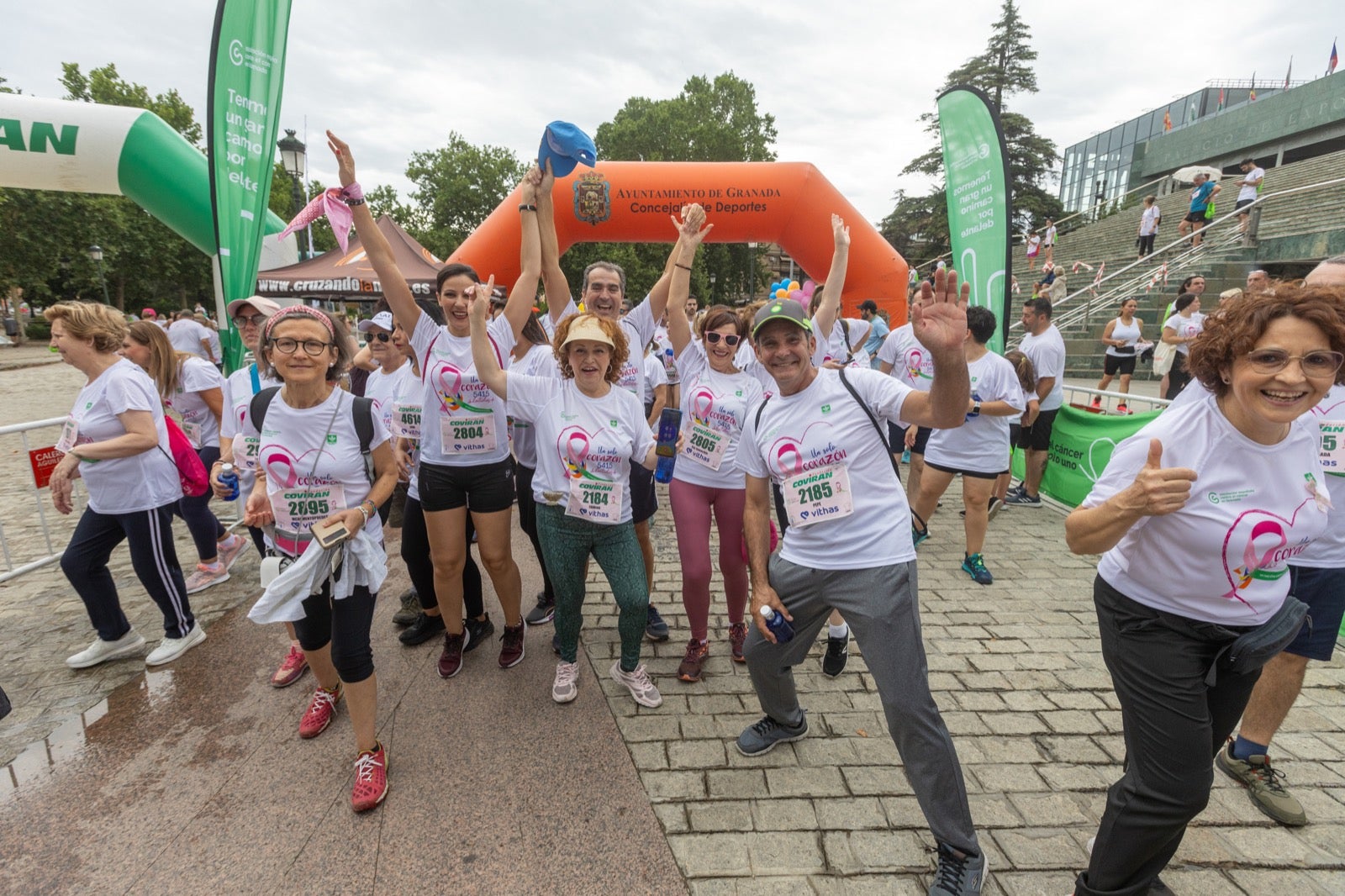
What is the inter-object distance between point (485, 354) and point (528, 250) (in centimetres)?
78

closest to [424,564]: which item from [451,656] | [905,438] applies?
[451,656]

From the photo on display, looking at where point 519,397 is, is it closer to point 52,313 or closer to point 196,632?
point 52,313

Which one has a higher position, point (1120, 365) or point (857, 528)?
point (1120, 365)

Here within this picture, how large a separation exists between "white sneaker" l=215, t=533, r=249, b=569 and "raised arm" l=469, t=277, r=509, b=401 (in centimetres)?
341

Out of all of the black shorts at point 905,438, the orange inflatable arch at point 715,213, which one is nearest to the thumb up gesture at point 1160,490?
the black shorts at point 905,438

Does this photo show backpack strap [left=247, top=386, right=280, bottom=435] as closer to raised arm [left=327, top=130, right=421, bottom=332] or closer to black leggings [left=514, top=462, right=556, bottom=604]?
raised arm [left=327, top=130, right=421, bottom=332]

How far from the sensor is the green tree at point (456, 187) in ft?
123

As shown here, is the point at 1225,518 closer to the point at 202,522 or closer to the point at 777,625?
the point at 777,625

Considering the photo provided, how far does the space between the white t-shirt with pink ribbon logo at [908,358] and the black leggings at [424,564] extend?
13.8 feet

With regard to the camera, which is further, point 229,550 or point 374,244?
point 229,550

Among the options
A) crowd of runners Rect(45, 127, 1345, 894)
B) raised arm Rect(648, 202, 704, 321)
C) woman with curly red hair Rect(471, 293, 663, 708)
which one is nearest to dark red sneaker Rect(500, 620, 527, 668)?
crowd of runners Rect(45, 127, 1345, 894)

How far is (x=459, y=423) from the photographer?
3.10m

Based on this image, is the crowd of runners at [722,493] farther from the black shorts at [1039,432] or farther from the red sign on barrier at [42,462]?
the black shorts at [1039,432]

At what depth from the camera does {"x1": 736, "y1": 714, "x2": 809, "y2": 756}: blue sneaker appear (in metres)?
2.69
